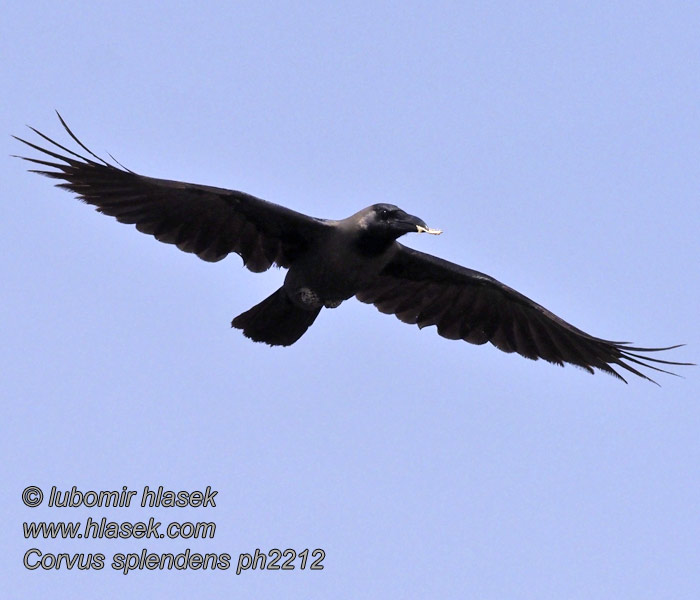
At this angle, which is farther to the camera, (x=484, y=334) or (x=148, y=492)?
(x=484, y=334)

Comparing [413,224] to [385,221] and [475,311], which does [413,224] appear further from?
[475,311]

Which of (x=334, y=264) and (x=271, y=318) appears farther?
(x=271, y=318)

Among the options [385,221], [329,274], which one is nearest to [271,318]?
[329,274]

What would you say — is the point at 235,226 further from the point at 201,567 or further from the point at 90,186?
the point at 201,567

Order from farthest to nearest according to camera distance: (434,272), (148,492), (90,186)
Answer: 1. (434,272)
2. (148,492)
3. (90,186)

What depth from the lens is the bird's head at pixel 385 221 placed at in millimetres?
11477

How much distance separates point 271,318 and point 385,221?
1363 mm

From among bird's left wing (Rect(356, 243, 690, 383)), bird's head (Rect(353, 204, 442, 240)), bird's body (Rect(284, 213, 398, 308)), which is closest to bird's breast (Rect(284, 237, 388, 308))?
bird's body (Rect(284, 213, 398, 308))

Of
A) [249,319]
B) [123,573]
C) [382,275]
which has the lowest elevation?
[123,573]

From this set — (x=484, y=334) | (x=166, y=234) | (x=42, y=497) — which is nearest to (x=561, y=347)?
(x=484, y=334)

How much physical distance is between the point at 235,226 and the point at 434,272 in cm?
207

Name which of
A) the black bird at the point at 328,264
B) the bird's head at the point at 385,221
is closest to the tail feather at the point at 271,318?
the black bird at the point at 328,264

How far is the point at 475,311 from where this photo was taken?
1302 cm

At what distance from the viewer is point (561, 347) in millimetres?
Answer: 12961
